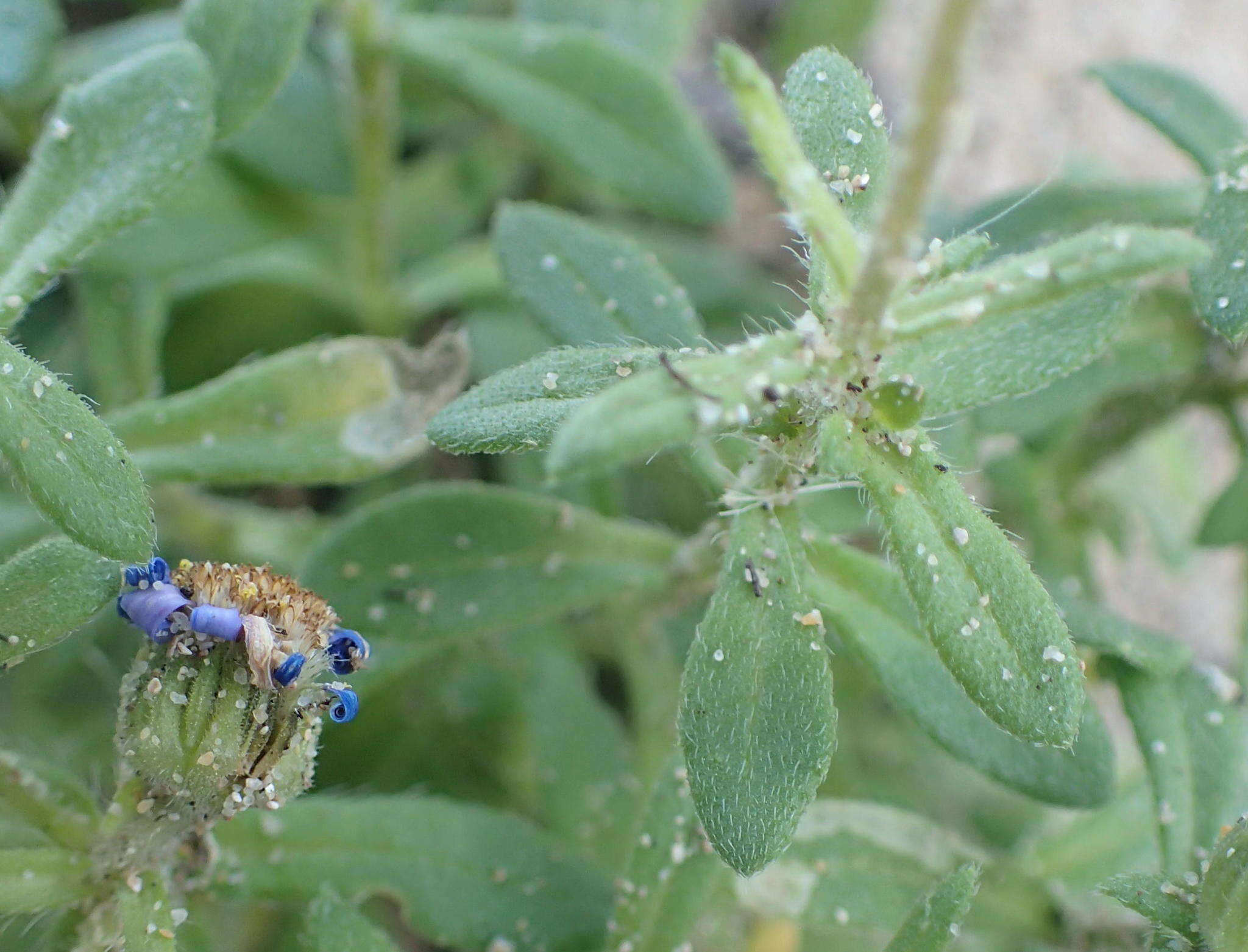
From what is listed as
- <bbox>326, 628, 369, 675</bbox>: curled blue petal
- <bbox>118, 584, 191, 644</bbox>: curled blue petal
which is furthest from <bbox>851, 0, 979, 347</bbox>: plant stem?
<bbox>118, 584, 191, 644</bbox>: curled blue petal

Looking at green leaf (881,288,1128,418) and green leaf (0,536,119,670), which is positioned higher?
green leaf (881,288,1128,418)

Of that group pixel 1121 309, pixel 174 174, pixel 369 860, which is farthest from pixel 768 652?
pixel 174 174

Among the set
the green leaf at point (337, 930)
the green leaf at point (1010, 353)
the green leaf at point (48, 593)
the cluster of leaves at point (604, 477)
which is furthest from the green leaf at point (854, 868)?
the green leaf at point (48, 593)

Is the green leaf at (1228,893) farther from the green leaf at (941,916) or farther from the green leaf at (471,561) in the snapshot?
the green leaf at (471,561)

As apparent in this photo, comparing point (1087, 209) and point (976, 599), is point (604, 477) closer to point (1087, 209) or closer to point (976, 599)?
point (1087, 209)

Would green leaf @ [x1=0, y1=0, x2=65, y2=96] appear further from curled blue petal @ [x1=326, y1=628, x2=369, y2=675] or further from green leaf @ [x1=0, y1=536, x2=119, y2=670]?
curled blue petal @ [x1=326, y1=628, x2=369, y2=675]

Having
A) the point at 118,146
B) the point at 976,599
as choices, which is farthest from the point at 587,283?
the point at 976,599
